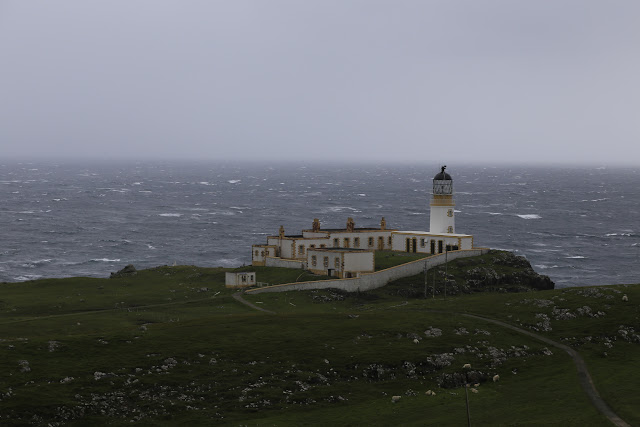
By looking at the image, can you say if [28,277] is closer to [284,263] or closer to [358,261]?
[284,263]

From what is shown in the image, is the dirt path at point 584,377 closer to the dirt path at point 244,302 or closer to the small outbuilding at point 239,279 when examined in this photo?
the dirt path at point 244,302

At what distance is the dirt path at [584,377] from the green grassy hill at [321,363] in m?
0.53

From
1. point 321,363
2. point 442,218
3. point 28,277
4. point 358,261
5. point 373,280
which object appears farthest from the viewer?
point 28,277

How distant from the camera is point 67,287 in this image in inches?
3750

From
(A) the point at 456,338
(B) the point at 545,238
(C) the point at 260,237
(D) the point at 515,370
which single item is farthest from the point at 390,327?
(B) the point at 545,238

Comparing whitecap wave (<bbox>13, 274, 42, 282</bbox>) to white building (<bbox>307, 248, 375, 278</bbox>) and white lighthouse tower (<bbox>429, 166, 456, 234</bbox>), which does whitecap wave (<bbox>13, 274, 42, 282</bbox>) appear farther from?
white lighthouse tower (<bbox>429, 166, 456, 234</bbox>)

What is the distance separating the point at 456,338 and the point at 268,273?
1466 inches

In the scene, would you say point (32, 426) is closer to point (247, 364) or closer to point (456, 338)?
point (247, 364)

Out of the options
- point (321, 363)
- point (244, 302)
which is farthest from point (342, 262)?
point (321, 363)

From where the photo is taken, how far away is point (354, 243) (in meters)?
108

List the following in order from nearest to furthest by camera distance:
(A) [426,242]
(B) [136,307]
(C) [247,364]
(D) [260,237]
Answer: (C) [247,364]
(B) [136,307]
(A) [426,242]
(D) [260,237]

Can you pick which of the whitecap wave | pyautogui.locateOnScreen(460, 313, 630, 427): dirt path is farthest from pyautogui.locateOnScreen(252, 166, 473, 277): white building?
the whitecap wave

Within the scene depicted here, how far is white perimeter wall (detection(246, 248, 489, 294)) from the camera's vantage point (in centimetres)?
8888

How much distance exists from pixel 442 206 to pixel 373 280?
21848 mm
